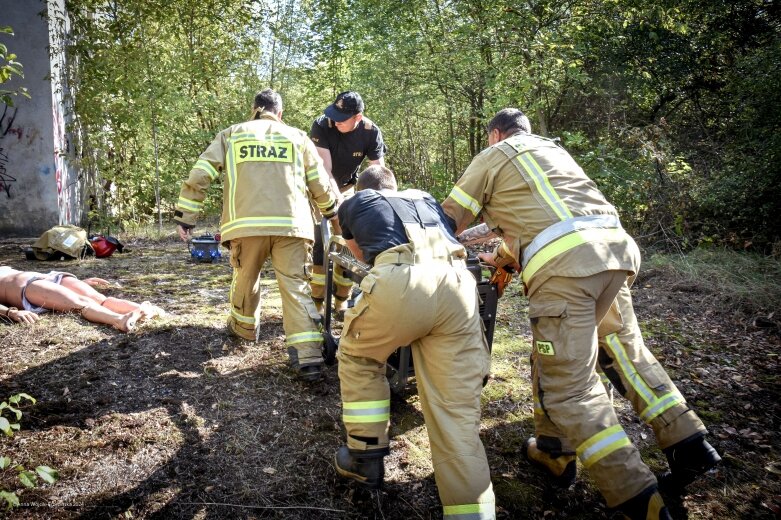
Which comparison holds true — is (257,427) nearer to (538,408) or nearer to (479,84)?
(538,408)

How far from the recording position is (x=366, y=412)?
2.55 m

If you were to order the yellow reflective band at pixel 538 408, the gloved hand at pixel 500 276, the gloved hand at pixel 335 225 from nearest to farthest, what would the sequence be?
the yellow reflective band at pixel 538 408 → the gloved hand at pixel 500 276 → the gloved hand at pixel 335 225

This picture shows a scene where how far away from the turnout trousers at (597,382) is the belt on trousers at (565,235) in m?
0.12

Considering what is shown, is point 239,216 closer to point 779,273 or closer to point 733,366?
point 733,366

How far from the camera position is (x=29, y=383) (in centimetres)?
335

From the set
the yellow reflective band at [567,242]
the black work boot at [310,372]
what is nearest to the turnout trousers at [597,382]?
the yellow reflective band at [567,242]

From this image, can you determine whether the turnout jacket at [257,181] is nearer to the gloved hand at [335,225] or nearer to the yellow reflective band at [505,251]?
the gloved hand at [335,225]

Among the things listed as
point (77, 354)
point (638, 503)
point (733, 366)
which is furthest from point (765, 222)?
point (77, 354)

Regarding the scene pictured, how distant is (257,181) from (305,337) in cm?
110

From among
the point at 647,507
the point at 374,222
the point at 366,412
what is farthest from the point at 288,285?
the point at 647,507

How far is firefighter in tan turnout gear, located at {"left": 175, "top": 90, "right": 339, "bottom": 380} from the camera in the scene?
362 centimetres

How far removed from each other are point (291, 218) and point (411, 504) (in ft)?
6.55

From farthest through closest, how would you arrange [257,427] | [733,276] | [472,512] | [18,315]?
[733,276]
[18,315]
[257,427]
[472,512]

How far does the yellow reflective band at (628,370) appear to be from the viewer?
8.77 feet
